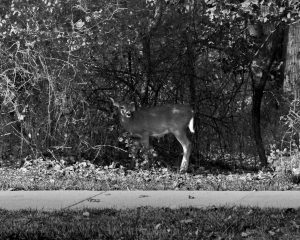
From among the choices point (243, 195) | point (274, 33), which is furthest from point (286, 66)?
point (243, 195)

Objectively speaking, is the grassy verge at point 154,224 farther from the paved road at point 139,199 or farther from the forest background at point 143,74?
the forest background at point 143,74

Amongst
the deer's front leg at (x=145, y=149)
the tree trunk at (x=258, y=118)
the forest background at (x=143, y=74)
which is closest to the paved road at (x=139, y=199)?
the forest background at (x=143, y=74)

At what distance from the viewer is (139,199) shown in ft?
35.1

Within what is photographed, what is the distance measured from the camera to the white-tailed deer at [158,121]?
15211mm

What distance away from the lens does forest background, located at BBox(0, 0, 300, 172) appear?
45.0 ft

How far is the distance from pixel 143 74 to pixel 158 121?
152cm

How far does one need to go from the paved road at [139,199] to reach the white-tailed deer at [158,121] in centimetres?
398

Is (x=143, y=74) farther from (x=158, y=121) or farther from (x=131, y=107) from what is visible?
(x=158, y=121)

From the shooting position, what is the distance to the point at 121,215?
896 centimetres

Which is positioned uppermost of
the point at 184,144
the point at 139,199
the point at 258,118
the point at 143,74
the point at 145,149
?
the point at 143,74

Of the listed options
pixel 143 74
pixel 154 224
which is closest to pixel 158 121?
pixel 143 74

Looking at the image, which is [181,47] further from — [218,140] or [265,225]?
[265,225]

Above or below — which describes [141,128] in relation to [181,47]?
below

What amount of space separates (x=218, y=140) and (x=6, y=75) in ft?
19.7
